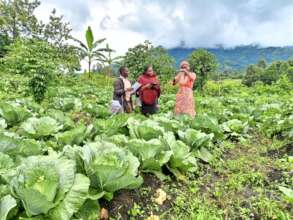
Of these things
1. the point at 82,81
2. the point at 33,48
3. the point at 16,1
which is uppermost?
the point at 16,1

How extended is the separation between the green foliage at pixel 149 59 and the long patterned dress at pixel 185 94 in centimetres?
1230

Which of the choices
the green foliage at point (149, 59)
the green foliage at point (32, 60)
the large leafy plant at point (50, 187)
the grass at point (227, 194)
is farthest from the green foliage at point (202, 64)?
the large leafy plant at point (50, 187)

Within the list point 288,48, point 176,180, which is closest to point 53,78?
point 176,180

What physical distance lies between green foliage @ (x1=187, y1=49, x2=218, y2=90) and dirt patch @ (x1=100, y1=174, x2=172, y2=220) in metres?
19.6

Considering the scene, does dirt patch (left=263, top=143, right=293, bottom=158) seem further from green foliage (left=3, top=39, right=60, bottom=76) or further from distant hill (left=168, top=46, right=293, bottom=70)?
distant hill (left=168, top=46, right=293, bottom=70)

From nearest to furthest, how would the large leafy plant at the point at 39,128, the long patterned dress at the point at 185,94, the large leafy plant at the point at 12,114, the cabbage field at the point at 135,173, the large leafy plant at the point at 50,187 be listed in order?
1. the large leafy plant at the point at 50,187
2. the cabbage field at the point at 135,173
3. the large leafy plant at the point at 39,128
4. the large leafy plant at the point at 12,114
5. the long patterned dress at the point at 185,94

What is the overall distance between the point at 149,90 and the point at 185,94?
0.69 meters

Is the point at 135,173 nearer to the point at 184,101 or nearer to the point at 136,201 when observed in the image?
the point at 136,201

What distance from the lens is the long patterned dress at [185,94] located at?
773cm

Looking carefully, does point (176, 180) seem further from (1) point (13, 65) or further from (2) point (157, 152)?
(1) point (13, 65)

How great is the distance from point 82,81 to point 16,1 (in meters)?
11.7

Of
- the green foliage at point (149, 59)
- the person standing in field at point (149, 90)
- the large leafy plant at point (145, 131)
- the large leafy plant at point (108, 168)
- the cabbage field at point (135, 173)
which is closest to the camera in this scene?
the cabbage field at point (135, 173)

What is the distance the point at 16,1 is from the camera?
30.0m

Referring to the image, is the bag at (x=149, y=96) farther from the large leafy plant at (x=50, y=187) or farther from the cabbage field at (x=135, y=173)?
the large leafy plant at (x=50, y=187)
